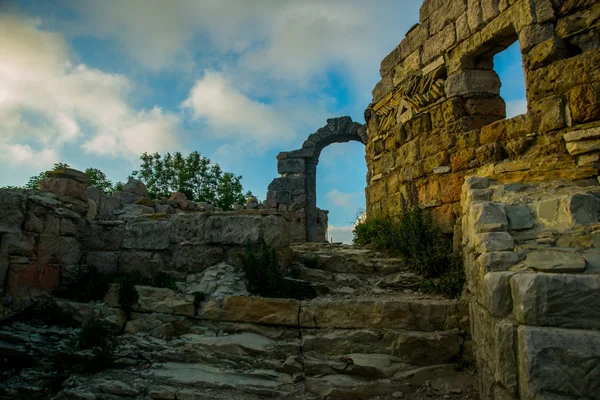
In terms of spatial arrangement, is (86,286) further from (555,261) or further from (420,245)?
(555,261)

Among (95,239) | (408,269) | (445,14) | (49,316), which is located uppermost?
(445,14)

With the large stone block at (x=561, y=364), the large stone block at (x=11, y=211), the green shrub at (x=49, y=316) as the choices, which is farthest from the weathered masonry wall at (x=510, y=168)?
the large stone block at (x=11, y=211)

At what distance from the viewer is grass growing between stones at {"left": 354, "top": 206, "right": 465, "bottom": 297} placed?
4107 millimetres

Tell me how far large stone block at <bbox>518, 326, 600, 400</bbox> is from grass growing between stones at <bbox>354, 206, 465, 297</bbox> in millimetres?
1943

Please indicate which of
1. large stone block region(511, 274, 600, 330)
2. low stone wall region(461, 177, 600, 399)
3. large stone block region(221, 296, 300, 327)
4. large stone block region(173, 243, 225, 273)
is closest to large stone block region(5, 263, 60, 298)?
large stone block region(173, 243, 225, 273)

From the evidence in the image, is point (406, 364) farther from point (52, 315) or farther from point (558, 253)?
point (52, 315)

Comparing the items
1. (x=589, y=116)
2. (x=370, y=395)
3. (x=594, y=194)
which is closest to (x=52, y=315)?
(x=370, y=395)

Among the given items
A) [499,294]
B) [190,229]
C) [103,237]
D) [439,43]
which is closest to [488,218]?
[499,294]

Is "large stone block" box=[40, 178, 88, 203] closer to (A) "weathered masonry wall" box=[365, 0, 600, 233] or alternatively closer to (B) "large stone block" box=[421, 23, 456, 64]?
(A) "weathered masonry wall" box=[365, 0, 600, 233]

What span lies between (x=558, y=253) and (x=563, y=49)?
2606 millimetres

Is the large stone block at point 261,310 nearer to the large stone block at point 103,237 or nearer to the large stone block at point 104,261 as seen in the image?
the large stone block at point 104,261

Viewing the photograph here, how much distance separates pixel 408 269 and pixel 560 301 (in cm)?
272

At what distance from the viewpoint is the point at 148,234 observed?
16.1 feet

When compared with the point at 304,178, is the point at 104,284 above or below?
below
